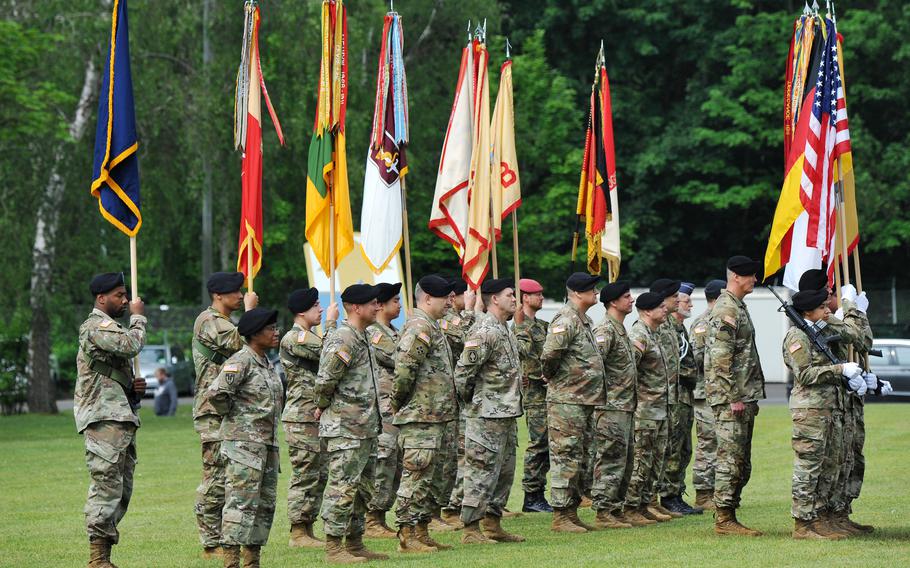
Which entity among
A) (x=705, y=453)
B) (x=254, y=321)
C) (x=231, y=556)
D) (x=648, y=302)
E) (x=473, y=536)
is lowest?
(x=473, y=536)

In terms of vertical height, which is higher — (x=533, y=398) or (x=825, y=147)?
(x=825, y=147)

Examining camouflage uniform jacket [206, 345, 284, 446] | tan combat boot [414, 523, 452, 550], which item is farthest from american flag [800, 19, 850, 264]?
camouflage uniform jacket [206, 345, 284, 446]

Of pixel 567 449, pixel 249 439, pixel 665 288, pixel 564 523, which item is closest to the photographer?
pixel 249 439

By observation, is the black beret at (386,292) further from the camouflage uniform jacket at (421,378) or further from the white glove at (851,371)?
the white glove at (851,371)

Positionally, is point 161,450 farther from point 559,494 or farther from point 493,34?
point 493,34

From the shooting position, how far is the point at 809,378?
11703 millimetres

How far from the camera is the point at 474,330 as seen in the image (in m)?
12.5

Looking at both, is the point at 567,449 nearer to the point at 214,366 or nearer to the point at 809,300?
the point at 809,300

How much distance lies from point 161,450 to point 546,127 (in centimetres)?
2117

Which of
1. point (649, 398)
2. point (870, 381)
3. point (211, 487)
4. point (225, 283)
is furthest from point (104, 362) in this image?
point (870, 381)

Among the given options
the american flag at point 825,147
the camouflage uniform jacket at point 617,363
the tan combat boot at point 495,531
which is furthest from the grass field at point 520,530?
the american flag at point 825,147

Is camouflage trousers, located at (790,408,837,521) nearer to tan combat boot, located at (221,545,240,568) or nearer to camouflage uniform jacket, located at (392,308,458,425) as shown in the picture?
camouflage uniform jacket, located at (392,308,458,425)

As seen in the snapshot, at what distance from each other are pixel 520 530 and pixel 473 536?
3.79ft

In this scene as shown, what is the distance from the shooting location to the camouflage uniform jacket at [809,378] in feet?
38.4
